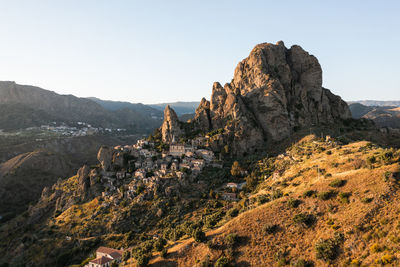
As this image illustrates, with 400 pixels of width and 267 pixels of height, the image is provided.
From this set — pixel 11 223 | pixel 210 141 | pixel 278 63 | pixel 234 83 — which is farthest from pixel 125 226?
pixel 278 63

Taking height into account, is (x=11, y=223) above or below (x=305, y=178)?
below

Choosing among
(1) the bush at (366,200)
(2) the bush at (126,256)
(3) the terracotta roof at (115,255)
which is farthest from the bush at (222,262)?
(3) the terracotta roof at (115,255)

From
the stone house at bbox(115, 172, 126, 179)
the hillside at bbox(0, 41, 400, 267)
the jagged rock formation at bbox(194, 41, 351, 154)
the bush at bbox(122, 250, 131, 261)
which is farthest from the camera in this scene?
the jagged rock formation at bbox(194, 41, 351, 154)

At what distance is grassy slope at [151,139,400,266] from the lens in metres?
29.5

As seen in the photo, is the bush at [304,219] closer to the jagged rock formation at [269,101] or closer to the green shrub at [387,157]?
the green shrub at [387,157]

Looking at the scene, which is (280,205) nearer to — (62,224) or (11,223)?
(62,224)

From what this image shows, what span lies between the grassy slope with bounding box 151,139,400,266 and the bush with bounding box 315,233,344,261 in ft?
1.57

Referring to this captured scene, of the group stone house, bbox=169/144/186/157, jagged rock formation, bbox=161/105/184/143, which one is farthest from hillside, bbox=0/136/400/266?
jagged rock formation, bbox=161/105/184/143

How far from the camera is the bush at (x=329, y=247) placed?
2982 cm

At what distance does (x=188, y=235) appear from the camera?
155 feet

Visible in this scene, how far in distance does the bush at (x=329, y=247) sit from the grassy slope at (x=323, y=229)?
0.48 meters

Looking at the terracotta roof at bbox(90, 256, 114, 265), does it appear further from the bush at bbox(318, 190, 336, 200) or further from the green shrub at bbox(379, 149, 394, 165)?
the green shrub at bbox(379, 149, 394, 165)

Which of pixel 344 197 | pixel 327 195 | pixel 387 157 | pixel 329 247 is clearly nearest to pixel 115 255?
pixel 329 247

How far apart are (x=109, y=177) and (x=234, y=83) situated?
234 ft
